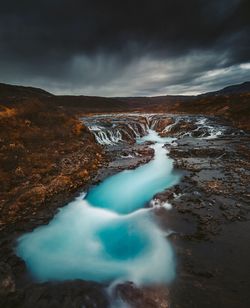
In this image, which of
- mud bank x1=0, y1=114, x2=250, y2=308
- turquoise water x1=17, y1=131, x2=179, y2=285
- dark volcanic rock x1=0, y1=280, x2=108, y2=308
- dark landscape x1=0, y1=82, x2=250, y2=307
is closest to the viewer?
dark volcanic rock x1=0, y1=280, x2=108, y2=308

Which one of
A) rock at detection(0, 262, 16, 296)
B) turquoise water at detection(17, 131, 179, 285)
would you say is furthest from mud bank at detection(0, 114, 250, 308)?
turquoise water at detection(17, 131, 179, 285)

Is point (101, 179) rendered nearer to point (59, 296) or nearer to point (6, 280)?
point (6, 280)

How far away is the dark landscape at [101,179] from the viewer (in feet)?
19.5

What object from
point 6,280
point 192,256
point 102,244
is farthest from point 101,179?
point 6,280

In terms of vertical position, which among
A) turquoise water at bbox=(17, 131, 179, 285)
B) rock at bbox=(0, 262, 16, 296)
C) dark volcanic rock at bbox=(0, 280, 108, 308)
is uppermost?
rock at bbox=(0, 262, 16, 296)

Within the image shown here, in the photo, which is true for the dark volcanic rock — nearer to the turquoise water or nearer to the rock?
the rock

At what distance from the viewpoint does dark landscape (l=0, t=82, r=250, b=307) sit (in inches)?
235

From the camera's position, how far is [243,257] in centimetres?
Answer: 711

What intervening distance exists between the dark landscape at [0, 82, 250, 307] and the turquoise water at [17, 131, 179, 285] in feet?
1.33

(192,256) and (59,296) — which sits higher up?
(59,296)

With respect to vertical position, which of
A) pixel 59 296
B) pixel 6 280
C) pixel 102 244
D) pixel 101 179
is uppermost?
pixel 6 280

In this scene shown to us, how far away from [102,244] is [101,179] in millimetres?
6356

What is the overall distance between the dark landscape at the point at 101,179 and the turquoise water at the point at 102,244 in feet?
1.33

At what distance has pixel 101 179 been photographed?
48.2 ft
